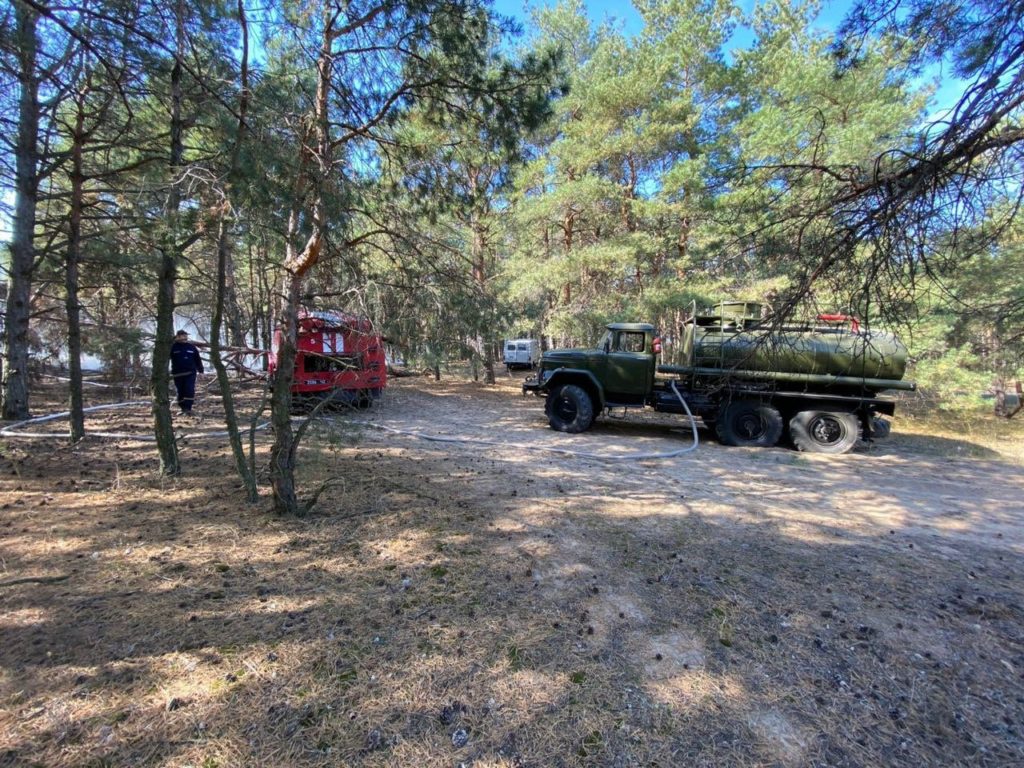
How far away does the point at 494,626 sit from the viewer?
2385 mm

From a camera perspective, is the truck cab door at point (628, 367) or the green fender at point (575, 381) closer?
the truck cab door at point (628, 367)

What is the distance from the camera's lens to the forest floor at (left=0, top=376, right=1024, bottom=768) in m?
1.71

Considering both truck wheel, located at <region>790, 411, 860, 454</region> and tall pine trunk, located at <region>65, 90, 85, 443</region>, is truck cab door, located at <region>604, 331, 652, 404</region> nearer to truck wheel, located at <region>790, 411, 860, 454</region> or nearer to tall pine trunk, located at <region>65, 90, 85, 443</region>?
truck wheel, located at <region>790, 411, 860, 454</region>

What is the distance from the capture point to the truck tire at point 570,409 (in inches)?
331

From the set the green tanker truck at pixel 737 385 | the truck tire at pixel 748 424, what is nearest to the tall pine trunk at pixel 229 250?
the green tanker truck at pixel 737 385

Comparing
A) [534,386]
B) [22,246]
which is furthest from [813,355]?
[22,246]

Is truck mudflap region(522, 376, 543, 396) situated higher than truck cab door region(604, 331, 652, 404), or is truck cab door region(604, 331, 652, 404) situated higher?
truck cab door region(604, 331, 652, 404)

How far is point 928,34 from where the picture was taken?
268 cm

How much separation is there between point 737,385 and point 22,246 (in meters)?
9.57

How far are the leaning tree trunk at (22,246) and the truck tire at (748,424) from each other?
8968mm

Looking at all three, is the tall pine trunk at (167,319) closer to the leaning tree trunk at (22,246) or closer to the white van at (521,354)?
the leaning tree trunk at (22,246)

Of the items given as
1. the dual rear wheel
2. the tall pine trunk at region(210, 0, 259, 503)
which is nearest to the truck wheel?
the dual rear wheel

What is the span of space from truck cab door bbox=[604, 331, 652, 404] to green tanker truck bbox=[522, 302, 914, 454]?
0.02 m

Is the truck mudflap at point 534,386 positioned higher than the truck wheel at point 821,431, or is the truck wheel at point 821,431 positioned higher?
the truck mudflap at point 534,386
